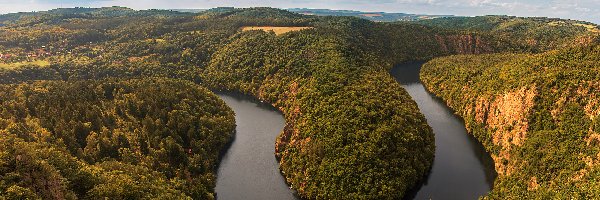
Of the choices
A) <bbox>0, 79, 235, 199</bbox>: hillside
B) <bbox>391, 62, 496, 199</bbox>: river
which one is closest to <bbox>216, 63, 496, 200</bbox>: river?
<bbox>391, 62, 496, 199</bbox>: river

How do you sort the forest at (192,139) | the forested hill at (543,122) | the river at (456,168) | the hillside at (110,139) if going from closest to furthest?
the hillside at (110,139) < the forested hill at (543,122) < the forest at (192,139) < the river at (456,168)

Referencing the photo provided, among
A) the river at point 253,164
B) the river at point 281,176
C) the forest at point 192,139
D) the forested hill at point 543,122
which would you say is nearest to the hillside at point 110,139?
the forest at point 192,139

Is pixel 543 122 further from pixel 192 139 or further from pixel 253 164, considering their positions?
pixel 192 139

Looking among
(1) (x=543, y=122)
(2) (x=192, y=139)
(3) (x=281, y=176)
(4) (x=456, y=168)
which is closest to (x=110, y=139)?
(2) (x=192, y=139)

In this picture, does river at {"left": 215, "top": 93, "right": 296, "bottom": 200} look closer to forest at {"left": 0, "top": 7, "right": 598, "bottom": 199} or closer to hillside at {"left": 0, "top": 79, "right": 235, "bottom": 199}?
forest at {"left": 0, "top": 7, "right": 598, "bottom": 199}

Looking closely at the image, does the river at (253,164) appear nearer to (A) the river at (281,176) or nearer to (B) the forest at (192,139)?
(A) the river at (281,176)
